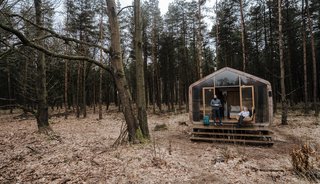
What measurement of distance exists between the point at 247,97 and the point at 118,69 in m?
6.21

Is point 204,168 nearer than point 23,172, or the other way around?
point 23,172

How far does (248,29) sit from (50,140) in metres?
20.8

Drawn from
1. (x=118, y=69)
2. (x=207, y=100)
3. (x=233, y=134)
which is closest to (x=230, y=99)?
(x=207, y=100)

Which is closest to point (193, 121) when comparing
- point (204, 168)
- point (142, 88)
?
point (142, 88)

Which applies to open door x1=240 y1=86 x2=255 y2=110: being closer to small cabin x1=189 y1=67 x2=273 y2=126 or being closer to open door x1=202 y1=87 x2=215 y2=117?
small cabin x1=189 y1=67 x2=273 y2=126

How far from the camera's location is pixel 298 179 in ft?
13.9

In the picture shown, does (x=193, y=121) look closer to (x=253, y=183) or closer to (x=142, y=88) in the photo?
(x=142, y=88)

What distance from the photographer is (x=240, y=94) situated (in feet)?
31.3

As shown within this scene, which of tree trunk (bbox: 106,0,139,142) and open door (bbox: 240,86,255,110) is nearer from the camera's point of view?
tree trunk (bbox: 106,0,139,142)

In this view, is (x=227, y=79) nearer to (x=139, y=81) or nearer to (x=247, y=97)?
(x=247, y=97)

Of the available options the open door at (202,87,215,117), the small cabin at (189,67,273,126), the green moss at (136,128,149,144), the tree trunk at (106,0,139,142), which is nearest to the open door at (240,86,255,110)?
the small cabin at (189,67,273,126)

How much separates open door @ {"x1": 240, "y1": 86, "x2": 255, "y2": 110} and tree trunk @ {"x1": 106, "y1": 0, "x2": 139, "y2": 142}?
219 inches

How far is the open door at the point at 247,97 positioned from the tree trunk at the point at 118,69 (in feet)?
18.2

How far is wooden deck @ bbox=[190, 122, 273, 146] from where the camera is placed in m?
8.15
